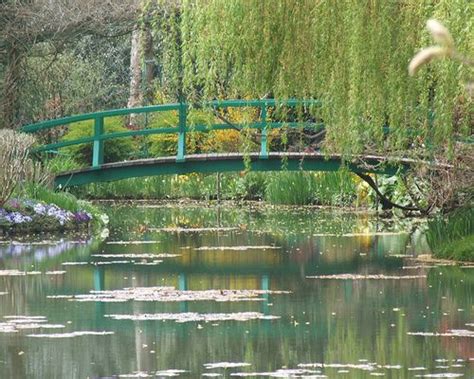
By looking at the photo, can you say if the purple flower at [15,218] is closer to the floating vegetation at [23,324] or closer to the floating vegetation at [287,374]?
the floating vegetation at [23,324]

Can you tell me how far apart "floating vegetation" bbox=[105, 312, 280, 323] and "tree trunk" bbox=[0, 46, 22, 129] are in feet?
44.8

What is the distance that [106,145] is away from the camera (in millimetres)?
29469

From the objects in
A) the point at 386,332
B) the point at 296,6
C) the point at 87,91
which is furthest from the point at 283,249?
the point at 87,91

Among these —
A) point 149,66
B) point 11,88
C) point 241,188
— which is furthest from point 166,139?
point 11,88

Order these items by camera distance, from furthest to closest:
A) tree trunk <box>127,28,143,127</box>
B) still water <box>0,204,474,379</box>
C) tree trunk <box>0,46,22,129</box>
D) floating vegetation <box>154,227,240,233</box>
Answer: tree trunk <box>127,28,143,127</box> → tree trunk <box>0,46,22,129</box> → floating vegetation <box>154,227,240,233</box> → still water <box>0,204,474,379</box>

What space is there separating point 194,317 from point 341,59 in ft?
10.7

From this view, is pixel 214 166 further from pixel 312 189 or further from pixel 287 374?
pixel 287 374

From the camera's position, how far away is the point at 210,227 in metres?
21.9

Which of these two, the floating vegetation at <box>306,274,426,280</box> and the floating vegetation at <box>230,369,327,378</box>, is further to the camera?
the floating vegetation at <box>306,274,426,280</box>

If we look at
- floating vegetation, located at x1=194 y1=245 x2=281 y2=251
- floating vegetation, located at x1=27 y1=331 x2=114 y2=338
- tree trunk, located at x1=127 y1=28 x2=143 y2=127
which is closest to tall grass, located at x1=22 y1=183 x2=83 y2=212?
floating vegetation, located at x1=194 y1=245 x2=281 y2=251

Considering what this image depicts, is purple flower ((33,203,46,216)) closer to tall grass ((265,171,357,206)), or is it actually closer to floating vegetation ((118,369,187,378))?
tall grass ((265,171,357,206))

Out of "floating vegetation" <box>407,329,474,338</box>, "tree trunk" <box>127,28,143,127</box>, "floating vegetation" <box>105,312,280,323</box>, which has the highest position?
"tree trunk" <box>127,28,143,127</box>

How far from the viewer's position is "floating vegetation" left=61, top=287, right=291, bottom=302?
40.9 ft

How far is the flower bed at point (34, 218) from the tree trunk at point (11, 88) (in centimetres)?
392
